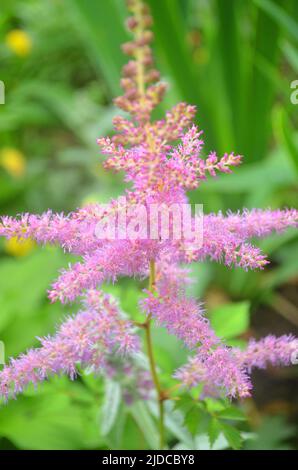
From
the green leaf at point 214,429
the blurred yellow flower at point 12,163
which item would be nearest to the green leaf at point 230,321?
the green leaf at point 214,429

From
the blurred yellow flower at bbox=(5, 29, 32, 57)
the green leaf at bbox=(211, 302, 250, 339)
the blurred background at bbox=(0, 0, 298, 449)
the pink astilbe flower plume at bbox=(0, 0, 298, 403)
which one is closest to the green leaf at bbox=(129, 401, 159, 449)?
the blurred background at bbox=(0, 0, 298, 449)

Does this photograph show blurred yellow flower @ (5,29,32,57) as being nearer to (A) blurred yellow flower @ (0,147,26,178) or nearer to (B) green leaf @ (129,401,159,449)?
(A) blurred yellow flower @ (0,147,26,178)

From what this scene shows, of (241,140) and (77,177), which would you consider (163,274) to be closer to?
(241,140)

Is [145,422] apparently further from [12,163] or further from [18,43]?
[18,43]

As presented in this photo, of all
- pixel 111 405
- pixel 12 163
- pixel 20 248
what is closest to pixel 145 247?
pixel 111 405
